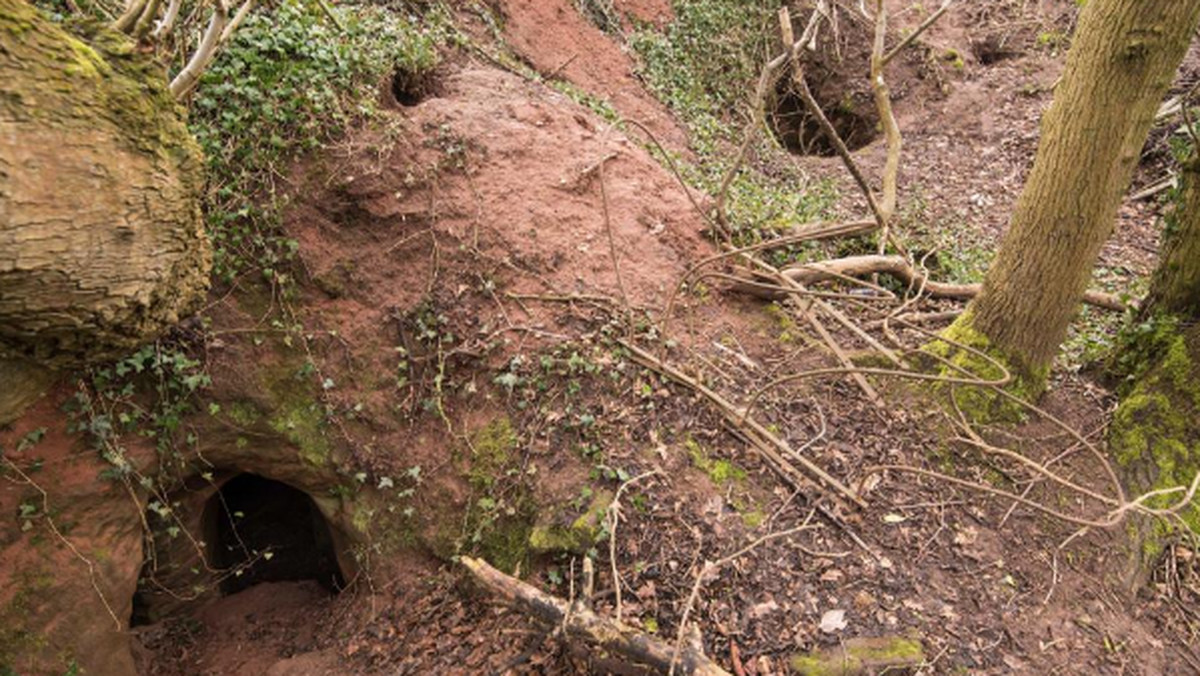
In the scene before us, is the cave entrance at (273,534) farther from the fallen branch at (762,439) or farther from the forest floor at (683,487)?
the fallen branch at (762,439)

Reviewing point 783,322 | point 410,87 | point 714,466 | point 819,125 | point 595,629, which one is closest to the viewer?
point 595,629

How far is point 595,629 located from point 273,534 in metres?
3.94

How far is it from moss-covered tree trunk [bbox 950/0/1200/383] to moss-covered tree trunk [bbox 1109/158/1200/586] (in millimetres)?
624

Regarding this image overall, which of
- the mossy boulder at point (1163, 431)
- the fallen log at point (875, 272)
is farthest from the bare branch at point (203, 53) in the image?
the mossy boulder at point (1163, 431)

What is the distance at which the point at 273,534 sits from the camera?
19.1 ft

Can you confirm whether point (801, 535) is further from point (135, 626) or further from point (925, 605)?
point (135, 626)

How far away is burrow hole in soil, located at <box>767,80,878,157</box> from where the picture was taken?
956cm

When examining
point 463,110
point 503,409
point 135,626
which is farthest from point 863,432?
point 135,626

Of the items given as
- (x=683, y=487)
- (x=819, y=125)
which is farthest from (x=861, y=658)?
(x=819, y=125)

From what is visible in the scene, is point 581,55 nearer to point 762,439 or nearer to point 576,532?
point 762,439

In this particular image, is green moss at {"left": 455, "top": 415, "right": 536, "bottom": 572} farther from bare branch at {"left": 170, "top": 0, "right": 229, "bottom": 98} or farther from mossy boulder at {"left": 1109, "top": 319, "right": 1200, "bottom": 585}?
mossy boulder at {"left": 1109, "top": 319, "right": 1200, "bottom": 585}

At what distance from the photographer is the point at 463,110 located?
5.13m

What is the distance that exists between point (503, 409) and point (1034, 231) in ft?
10.3

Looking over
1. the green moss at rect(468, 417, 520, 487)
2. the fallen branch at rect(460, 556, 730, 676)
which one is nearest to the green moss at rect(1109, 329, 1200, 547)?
the fallen branch at rect(460, 556, 730, 676)
